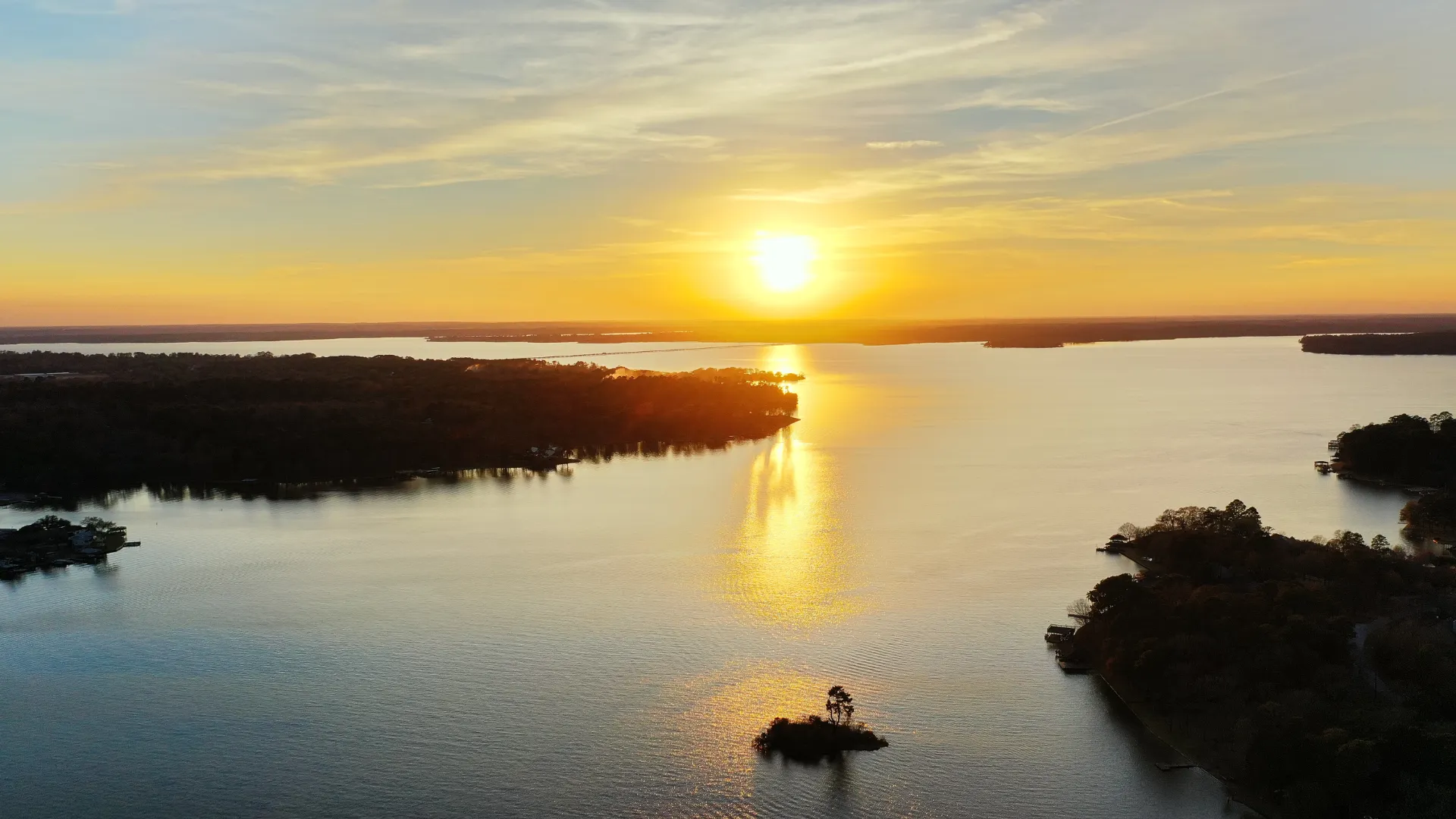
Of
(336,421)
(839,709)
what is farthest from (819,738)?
(336,421)

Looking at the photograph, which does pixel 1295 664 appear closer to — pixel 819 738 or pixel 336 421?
pixel 819 738

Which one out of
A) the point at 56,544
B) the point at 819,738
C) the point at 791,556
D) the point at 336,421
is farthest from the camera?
the point at 336,421

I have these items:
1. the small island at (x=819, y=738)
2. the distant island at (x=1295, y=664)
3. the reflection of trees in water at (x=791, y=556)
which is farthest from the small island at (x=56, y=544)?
the distant island at (x=1295, y=664)

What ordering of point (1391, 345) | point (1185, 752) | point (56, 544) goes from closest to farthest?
point (1185, 752) < point (56, 544) < point (1391, 345)

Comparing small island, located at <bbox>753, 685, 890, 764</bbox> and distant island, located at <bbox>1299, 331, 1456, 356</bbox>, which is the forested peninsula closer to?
small island, located at <bbox>753, 685, 890, 764</bbox>

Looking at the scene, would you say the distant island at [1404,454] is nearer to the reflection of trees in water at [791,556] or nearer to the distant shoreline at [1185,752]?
the reflection of trees in water at [791,556]

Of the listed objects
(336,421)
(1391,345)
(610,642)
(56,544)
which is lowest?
(610,642)

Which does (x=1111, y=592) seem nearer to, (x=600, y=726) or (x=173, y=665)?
(x=600, y=726)
